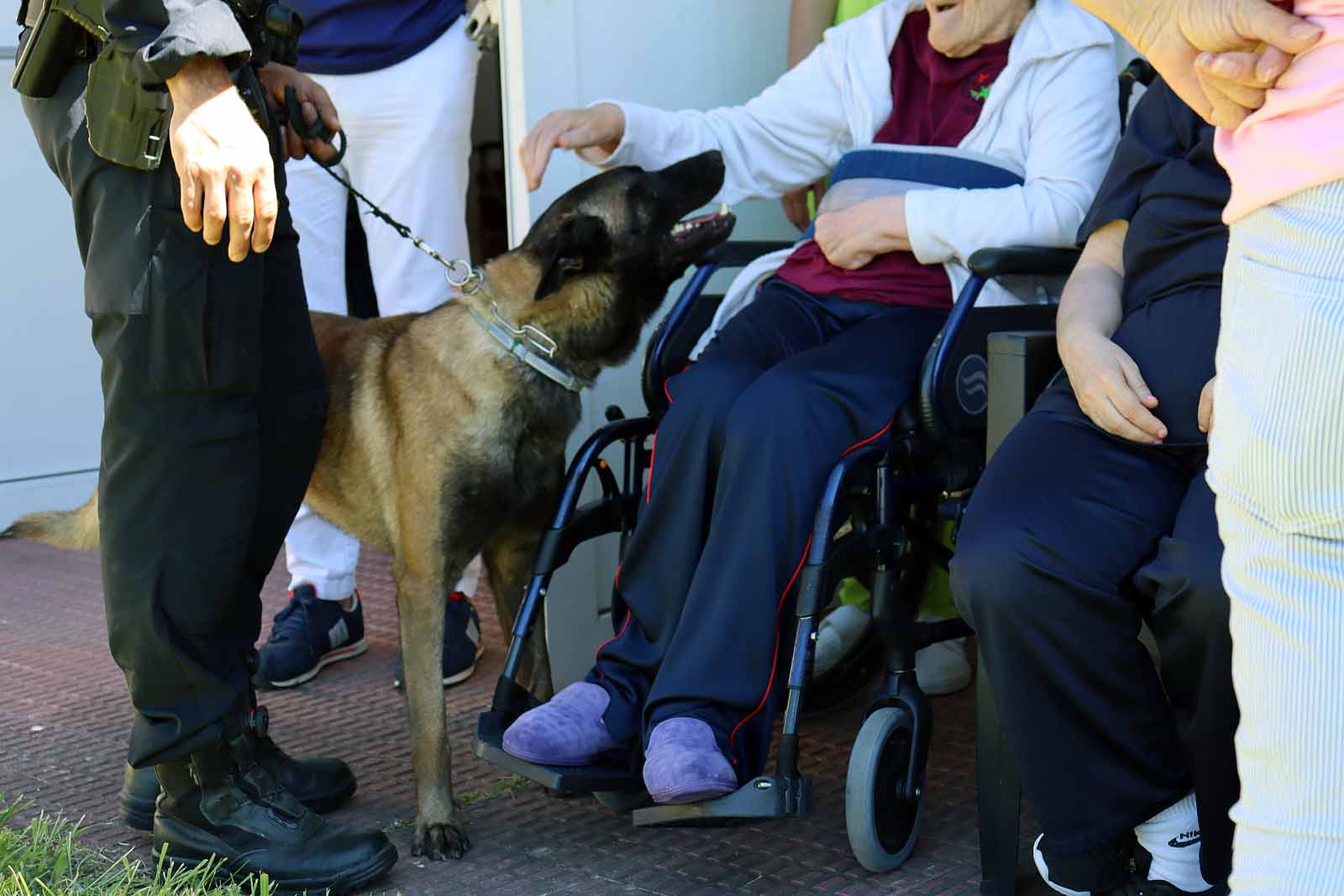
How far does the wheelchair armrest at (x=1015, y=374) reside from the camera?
205 cm

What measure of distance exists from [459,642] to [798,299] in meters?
1.22

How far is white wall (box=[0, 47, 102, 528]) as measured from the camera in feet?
15.3

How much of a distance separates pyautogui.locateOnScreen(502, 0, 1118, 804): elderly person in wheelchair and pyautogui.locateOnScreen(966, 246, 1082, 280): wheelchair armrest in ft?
0.28

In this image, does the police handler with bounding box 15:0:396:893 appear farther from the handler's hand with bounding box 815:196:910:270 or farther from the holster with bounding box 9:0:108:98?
the handler's hand with bounding box 815:196:910:270

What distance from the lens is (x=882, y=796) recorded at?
216 centimetres

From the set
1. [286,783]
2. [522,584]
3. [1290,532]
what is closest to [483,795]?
[286,783]

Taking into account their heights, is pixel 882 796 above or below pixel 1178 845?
below

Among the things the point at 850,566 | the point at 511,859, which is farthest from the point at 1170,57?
the point at 511,859

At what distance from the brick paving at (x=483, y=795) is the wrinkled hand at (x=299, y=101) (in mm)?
1210

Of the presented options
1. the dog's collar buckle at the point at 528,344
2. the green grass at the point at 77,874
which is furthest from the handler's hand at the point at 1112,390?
the green grass at the point at 77,874

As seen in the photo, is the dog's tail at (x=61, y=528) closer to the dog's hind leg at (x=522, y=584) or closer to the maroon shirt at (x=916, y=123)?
the dog's hind leg at (x=522, y=584)

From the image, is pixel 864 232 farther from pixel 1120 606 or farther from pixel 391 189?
pixel 391 189

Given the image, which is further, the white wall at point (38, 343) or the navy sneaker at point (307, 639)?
the white wall at point (38, 343)

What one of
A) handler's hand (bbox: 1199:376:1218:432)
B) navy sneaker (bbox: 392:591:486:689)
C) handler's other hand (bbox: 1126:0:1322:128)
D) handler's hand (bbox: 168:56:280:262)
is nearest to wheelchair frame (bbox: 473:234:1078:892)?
handler's hand (bbox: 1199:376:1218:432)
